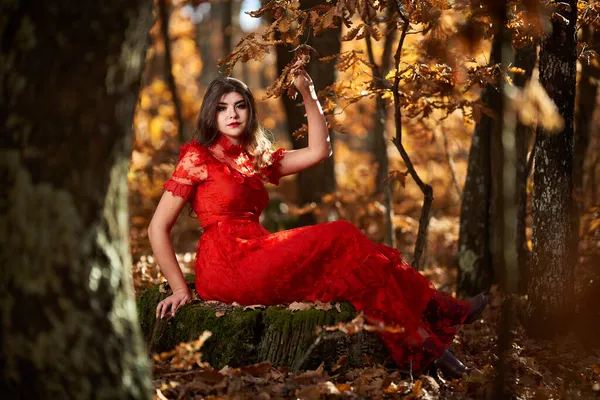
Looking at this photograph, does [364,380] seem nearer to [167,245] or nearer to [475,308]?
[475,308]

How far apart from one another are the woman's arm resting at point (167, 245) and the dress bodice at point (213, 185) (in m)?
0.09

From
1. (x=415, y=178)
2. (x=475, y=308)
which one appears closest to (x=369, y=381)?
(x=475, y=308)

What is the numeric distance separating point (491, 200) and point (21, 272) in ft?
14.5

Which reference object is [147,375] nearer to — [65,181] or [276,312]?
[65,181]

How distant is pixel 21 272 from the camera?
216cm

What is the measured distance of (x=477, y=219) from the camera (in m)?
5.79

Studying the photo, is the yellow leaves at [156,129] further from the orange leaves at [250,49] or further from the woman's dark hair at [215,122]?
the orange leaves at [250,49]

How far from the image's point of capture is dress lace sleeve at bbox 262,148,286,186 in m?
4.42

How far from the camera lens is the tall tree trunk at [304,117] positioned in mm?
6762

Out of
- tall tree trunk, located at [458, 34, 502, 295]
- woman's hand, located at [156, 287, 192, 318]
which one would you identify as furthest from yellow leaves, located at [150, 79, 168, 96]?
woman's hand, located at [156, 287, 192, 318]

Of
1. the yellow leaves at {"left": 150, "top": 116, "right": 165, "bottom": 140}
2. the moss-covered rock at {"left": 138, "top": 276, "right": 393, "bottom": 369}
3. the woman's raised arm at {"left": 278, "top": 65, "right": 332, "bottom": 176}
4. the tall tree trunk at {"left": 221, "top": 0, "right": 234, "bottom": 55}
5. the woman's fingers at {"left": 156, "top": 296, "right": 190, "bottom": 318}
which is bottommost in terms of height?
the moss-covered rock at {"left": 138, "top": 276, "right": 393, "bottom": 369}

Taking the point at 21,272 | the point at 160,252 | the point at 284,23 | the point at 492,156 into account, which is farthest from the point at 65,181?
the point at 492,156

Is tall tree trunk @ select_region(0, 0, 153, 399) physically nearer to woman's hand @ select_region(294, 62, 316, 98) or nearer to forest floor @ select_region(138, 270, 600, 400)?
forest floor @ select_region(138, 270, 600, 400)

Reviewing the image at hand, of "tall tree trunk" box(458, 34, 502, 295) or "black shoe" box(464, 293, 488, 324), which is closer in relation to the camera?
"black shoe" box(464, 293, 488, 324)
